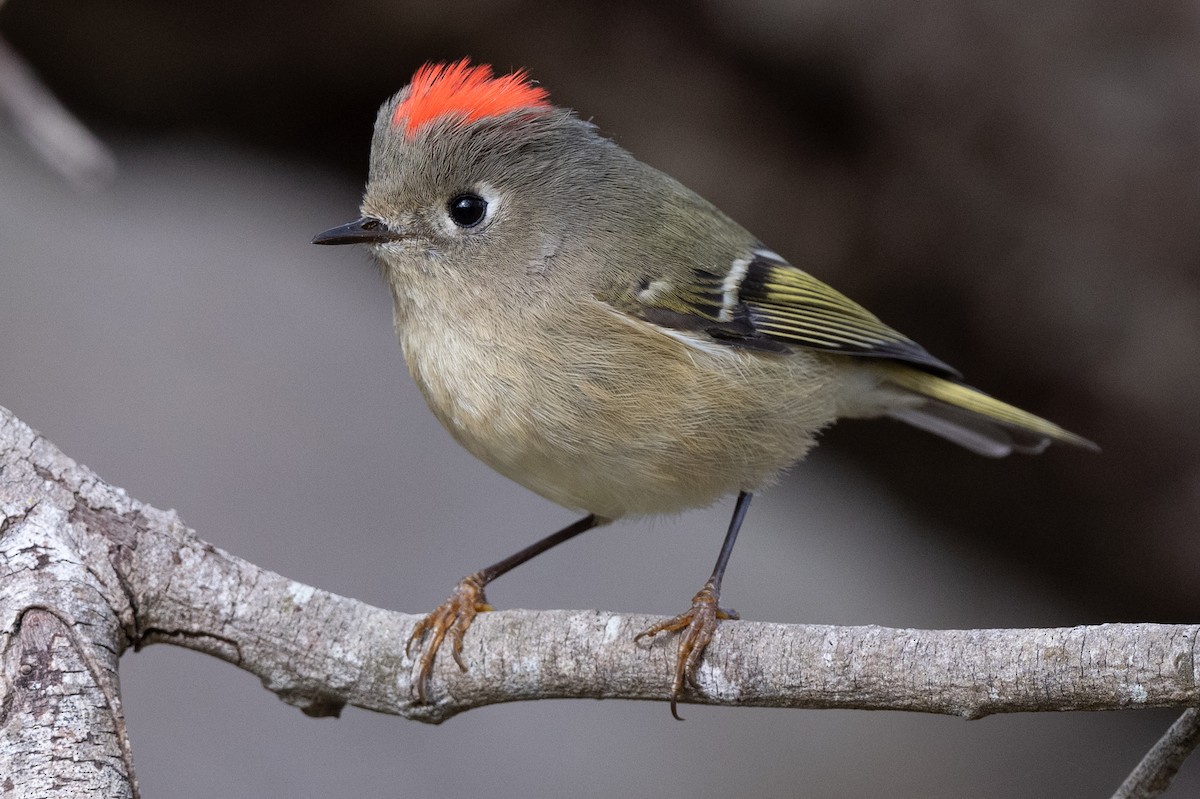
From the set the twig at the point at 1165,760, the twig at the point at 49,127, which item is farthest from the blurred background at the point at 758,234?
the twig at the point at 1165,760

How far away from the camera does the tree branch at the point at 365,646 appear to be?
1439 millimetres

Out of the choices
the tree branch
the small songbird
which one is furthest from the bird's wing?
the tree branch

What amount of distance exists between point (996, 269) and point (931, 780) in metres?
1.28

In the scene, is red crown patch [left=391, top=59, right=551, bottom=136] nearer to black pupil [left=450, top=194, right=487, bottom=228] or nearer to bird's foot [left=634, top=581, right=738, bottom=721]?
black pupil [left=450, top=194, right=487, bottom=228]

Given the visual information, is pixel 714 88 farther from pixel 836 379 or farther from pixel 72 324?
pixel 72 324

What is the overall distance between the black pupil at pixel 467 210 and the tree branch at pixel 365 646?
644mm

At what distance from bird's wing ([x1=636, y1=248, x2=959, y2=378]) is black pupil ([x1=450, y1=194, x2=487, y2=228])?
0.30m

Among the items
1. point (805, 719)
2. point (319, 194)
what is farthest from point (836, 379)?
point (319, 194)

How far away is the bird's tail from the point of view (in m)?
2.33

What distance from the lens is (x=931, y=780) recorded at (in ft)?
9.75

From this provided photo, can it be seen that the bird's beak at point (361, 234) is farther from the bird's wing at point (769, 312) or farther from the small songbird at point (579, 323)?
the bird's wing at point (769, 312)

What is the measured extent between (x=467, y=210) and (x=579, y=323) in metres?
0.30

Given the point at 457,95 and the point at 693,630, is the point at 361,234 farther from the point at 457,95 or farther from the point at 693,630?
the point at 693,630

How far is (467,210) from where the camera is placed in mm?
1986
